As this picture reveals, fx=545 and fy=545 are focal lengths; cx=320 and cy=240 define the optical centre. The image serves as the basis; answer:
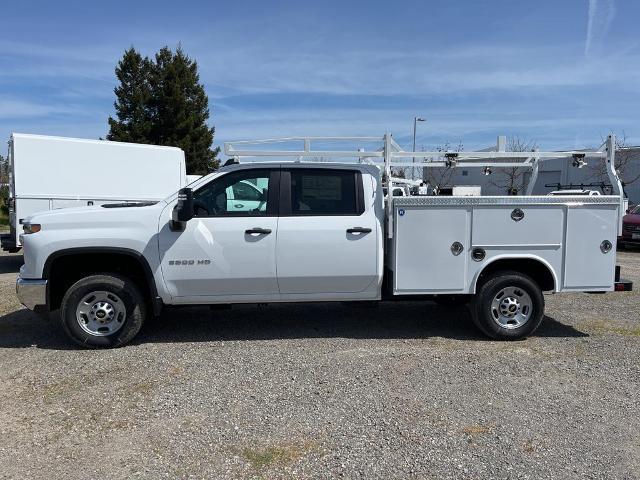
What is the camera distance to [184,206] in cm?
534

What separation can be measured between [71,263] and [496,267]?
4.61 meters

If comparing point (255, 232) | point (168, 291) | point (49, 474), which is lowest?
point (49, 474)

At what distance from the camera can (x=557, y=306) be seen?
7.84 m

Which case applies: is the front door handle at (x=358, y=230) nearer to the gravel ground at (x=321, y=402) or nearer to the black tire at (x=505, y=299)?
the gravel ground at (x=321, y=402)

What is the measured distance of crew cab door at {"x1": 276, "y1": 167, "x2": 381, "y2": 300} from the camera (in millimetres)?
5695

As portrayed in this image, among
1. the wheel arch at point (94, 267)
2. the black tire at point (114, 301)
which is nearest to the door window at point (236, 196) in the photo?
the wheel arch at point (94, 267)

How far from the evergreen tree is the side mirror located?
25.2m

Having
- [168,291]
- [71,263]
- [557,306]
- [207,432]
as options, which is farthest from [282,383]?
[557,306]

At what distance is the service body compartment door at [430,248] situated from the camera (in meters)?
5.87

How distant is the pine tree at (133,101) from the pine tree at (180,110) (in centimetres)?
45

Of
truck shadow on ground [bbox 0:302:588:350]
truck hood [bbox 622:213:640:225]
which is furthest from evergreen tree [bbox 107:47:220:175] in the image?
truck shadow on ground [bbox 0:302:588:350]

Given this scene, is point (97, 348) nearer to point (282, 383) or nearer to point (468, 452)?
point (282, 383)

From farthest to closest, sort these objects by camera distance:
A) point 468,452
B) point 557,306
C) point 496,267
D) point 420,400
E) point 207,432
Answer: point 557,306 < point 496,267 < point 420,400 < point 207,432 < point 468,452

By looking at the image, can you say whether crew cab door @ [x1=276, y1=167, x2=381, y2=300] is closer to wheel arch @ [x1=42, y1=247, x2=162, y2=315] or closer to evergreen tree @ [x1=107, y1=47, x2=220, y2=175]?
wheel arch @ [x1=42, y1=247, x2=162, y2=315]
